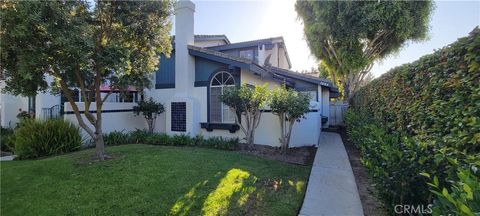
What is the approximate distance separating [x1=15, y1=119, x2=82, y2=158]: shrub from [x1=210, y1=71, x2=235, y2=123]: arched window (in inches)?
222

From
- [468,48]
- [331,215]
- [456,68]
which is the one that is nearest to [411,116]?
[456,68]

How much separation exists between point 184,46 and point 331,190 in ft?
30.7

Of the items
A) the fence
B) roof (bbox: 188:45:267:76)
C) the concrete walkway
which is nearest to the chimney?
roof (bbox: 188:45:267:76)

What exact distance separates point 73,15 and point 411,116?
7.62 metres

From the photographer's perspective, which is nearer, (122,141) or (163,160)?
(163,160)

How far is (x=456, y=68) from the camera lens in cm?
275

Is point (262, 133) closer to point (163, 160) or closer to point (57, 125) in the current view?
point (163, 160)

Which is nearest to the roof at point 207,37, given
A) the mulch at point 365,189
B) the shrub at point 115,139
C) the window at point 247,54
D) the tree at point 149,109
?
the window at point 247,54

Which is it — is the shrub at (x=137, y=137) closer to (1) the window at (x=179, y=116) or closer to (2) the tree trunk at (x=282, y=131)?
(1) the window at (x=179, y=116)

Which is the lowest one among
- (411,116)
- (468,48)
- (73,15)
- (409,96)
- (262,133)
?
(262,133)

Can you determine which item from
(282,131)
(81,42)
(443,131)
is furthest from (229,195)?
(282,131)

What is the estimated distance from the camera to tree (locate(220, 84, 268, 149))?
356 inches

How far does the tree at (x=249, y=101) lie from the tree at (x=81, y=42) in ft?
9.30

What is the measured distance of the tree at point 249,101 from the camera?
9.03 m
